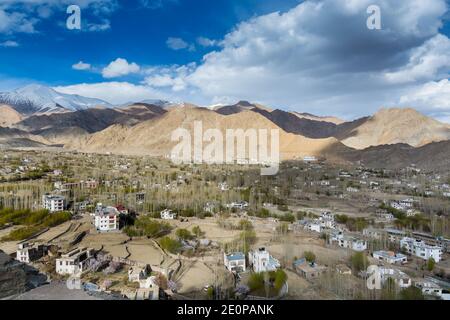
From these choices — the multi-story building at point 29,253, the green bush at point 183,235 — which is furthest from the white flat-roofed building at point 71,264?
the green bush at point 183,235

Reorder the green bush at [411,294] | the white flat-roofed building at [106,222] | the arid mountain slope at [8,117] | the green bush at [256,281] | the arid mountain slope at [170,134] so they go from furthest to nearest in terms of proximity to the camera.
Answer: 1. the arid mountain slope at [8,117]
2. the arid mountain slope at [170,134]
3. the white flat-roofed building at [106,222]
4. the green bush at [256,281]
5. the green bush at [411,294]

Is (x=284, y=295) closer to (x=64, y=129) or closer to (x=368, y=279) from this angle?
(x=368, y=279)

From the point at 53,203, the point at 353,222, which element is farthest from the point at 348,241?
the point at 53,203

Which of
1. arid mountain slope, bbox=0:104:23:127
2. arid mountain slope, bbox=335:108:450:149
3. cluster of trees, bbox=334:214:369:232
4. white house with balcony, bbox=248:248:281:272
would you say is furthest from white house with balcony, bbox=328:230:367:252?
arid mountain slope, bbox=0:104:23:127

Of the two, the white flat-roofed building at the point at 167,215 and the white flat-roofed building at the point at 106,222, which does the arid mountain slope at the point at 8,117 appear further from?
the white flat-roofed building at the point at 106,222

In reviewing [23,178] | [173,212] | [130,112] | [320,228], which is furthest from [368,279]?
[130,112]
